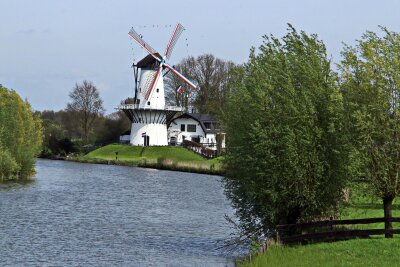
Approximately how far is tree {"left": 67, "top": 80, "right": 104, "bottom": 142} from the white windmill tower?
22.5 metres

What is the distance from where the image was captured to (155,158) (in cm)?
10194

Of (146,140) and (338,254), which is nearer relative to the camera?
(338,254)

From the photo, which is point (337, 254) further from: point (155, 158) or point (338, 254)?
point (155, 158)

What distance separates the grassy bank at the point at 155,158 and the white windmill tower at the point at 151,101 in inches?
148

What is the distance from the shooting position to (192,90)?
12019cm

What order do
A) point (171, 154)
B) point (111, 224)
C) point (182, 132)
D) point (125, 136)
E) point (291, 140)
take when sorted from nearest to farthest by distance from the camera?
1. point (291, 140)
2. point (111, 224)
3. point (171, 154)
4. point (125, 136)
5. point (182, 132)

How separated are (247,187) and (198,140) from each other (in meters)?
98.3

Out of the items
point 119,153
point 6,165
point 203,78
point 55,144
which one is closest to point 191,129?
point 203,78

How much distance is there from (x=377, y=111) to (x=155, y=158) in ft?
256

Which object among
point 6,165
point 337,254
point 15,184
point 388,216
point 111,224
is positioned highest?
point 6,165

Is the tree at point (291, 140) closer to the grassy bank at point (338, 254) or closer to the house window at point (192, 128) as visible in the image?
the grassy bank at point (338, 254)

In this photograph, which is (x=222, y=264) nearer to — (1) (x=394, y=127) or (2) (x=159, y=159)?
(1) (x=394, y=127)

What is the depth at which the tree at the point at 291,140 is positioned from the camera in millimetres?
26562

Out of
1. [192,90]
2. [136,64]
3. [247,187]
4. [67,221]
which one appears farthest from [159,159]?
[247,187]
